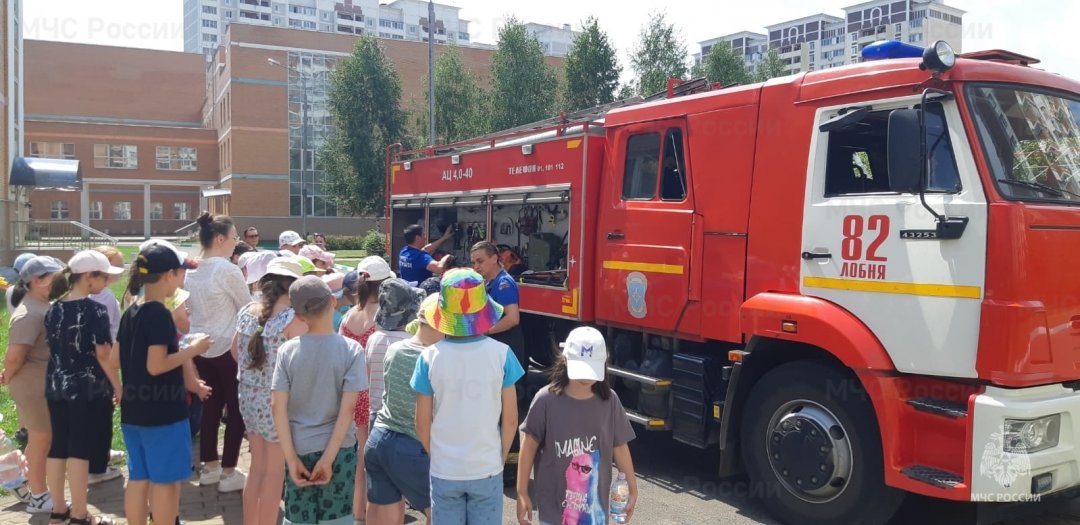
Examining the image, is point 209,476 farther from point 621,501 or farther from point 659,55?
point 659,55

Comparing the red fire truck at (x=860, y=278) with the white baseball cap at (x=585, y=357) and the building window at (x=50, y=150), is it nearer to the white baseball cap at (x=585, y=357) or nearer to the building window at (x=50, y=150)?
the white baseball cap at (x=585, y=357)

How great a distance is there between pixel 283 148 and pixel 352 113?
2085cm

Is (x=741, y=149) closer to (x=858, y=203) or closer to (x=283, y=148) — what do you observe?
(x=858, y=203)

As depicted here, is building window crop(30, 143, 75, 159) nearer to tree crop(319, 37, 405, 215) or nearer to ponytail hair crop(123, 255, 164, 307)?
tree crop(319, 37, 405, 215)

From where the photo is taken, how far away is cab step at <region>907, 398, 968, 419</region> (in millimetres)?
4259

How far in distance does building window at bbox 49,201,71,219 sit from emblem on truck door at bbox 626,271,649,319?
65239 millimetres

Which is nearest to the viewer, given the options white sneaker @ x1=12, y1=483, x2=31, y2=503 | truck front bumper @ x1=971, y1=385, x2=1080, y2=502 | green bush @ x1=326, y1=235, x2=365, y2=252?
truck front bumper @ x1=971, y1=385, x2=1080, y2=502

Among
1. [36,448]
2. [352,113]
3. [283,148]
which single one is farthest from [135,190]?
[36,448]

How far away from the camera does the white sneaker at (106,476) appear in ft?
19.0

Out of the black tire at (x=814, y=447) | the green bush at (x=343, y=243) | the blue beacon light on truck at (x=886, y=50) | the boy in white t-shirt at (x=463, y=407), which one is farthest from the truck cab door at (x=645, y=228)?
the green bush at (x=343, y=243)

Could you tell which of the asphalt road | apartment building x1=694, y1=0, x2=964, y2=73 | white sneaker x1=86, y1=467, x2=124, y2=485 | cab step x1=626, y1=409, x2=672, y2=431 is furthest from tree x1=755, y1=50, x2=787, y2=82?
apartment building x1=694, y1=0, x2=964, y2=73

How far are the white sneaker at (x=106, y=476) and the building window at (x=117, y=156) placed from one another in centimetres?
6226

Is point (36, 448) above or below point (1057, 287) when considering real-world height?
below

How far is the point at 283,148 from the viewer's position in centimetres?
5394
